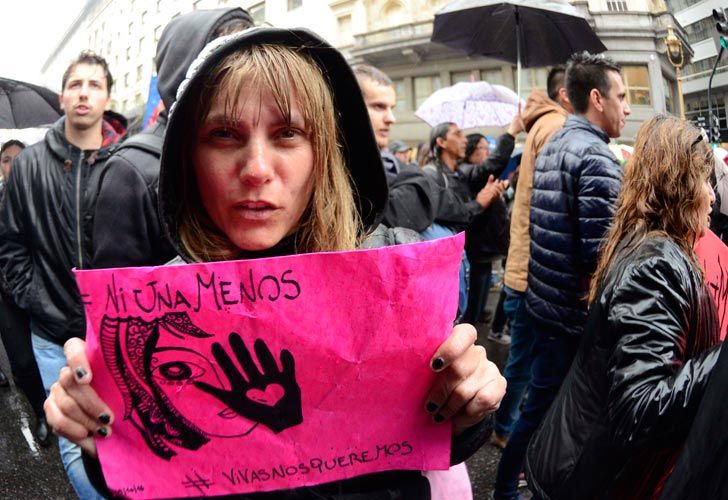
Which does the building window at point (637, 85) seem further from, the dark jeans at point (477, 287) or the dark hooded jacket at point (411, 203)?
the dark hooded jacket at point (411, 203)

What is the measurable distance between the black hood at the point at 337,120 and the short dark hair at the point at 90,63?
6.80ft

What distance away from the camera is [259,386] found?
90 centimetres

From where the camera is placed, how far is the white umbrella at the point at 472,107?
772 centimetres

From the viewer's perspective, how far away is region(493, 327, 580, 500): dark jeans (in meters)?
2.73

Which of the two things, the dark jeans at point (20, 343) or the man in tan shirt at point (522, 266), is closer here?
the dark jeans at point (20, 343)

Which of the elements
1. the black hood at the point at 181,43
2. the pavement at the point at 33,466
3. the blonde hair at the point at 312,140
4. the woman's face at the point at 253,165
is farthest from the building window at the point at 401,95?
the woman's face at the point at 253,165

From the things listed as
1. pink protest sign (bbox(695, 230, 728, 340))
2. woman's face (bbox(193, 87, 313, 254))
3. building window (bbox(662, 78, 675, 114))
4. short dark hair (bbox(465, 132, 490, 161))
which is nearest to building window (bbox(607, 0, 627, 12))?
building window (bbox(662, 78, 675, 114))

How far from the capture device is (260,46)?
104 cm

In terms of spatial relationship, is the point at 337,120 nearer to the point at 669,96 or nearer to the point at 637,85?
the point at 669,96

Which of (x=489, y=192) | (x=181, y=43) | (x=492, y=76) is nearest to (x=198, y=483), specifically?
(x=181, y=43)

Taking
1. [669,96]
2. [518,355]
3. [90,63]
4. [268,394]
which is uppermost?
[90,63]

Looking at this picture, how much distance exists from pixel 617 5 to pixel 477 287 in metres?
2.48

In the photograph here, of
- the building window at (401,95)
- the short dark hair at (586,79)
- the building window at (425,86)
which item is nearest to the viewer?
the short dark hair at (586,79)

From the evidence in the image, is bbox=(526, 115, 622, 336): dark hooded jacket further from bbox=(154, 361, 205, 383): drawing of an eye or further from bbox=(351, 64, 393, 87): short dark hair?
bbox=(154, 361, 205, 383): drawing of an eye
